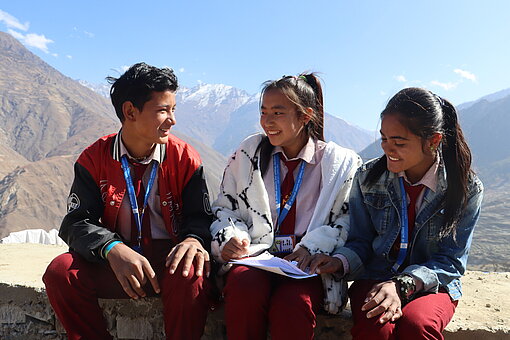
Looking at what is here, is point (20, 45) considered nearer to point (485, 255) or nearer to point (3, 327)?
point (485, 255)

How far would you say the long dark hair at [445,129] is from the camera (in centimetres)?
238

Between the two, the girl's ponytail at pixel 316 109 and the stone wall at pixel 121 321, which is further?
the girl's ponytail at pixel 316 109

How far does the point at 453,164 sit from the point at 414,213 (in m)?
0.34

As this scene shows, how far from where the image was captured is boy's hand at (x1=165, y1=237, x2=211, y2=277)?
7.61ft

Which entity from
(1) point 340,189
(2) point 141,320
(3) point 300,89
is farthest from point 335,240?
(2) point 141,320

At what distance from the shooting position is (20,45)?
17275 centimetres

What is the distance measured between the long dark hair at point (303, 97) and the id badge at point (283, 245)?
18.1 inches

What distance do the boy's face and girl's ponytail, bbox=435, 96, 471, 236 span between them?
1.60m

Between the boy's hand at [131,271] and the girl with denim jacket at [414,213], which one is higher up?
the girl with denim jacket at [414,213]

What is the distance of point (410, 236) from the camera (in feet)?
8.23

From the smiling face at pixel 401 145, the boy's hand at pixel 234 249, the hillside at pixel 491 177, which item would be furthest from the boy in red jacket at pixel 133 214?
the hillside at pixel 491 177

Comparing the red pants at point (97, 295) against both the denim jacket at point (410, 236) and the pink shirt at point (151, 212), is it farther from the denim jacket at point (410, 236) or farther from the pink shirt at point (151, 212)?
the denim jacket at point (410, 236)

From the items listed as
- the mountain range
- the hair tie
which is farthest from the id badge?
the mountain range

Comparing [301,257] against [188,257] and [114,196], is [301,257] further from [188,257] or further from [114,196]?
[114,196]
